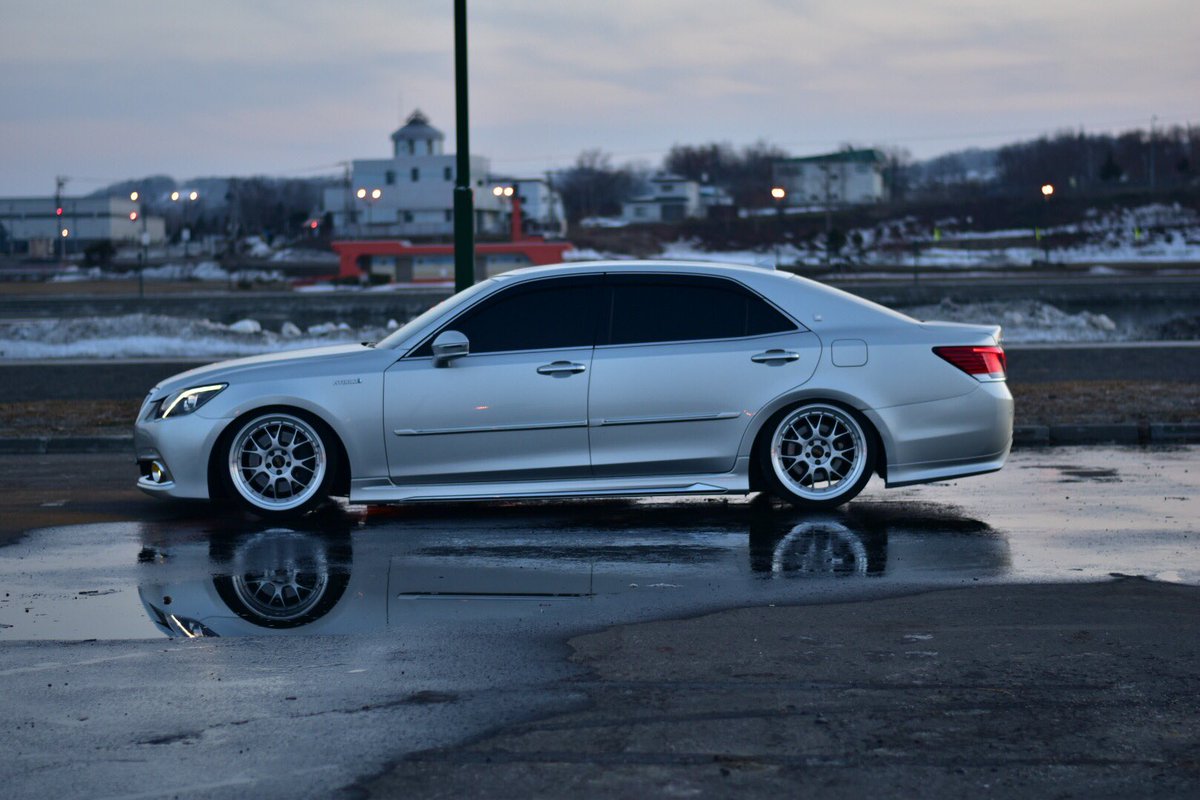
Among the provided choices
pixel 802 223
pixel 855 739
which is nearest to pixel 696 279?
pixel 855 739

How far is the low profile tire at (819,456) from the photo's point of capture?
28.1ft

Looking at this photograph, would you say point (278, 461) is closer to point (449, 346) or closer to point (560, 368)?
point (449, 346)

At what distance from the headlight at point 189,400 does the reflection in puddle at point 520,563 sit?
0.72 m

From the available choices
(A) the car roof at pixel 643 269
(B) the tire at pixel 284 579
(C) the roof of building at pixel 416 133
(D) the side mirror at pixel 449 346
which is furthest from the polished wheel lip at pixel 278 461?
(C) the roof of building at pixel 416 133

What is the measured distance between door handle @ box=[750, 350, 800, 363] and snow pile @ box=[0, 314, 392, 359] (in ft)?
44.6

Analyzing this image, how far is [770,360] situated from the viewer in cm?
852

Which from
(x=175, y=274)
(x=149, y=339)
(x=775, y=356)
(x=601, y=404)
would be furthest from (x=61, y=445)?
(x=175, y=274)

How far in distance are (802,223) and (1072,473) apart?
357 ft

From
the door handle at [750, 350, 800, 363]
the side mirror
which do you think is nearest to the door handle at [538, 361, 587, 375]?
the side mirror

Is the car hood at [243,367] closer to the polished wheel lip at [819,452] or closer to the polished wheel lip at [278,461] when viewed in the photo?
the polished wheel lip at [278,461]

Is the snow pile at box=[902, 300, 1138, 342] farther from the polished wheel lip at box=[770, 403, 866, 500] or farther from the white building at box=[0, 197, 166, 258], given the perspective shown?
the white building at box=[0, 197, 166, 258]

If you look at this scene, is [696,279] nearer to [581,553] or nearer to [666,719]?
[581,553]

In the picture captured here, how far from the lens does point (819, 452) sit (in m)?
8.66

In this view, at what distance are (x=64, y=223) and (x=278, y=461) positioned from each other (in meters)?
139
